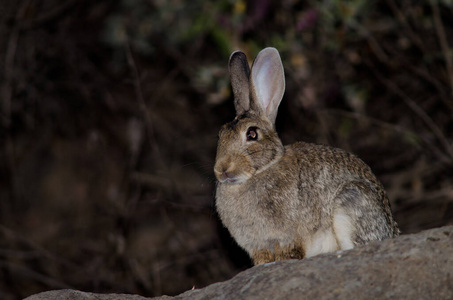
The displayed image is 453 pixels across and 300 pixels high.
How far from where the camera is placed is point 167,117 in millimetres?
7891

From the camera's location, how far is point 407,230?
5922 millimetres

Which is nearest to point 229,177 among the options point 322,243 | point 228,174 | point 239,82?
point 228,174

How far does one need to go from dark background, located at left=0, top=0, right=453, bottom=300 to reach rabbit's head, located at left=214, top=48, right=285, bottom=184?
1648mm

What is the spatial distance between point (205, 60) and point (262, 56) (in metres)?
3.58

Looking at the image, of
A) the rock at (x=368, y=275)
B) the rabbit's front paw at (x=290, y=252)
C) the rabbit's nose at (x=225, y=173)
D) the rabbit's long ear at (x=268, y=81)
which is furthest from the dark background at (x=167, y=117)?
the rock at (x=368, y=275)

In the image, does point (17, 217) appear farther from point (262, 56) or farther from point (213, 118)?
point (262, 56)

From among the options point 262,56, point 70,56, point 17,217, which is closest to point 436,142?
point 262,56

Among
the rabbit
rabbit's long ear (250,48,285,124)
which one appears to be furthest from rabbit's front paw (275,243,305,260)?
rabbit's long ear (250,48,285,124)

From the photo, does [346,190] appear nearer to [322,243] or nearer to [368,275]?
[322,243]

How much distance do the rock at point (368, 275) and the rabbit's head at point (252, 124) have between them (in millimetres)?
840

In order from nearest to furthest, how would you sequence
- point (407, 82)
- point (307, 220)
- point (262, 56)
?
point (307, 220)
point (262, 56)
point (407, 82)

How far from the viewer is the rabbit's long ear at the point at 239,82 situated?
14.1 feet

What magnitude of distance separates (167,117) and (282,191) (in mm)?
4211

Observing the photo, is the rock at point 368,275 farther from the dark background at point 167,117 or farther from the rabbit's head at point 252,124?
the dark background at point 167,117
